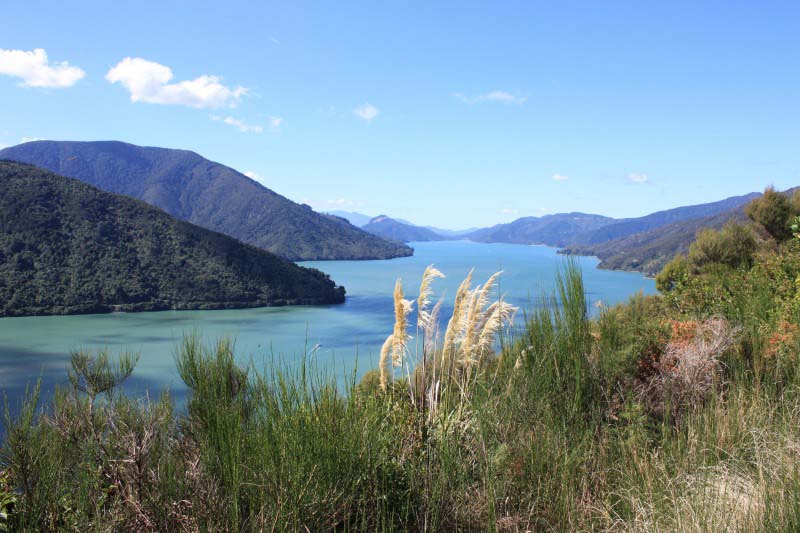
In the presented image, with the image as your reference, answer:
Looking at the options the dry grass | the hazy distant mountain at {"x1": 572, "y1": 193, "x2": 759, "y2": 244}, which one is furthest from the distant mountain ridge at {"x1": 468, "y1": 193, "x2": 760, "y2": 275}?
the dry grass

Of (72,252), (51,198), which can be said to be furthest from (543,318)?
(51,198)

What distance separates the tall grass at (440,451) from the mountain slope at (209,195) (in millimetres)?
95546

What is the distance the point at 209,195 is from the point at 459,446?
14008cm

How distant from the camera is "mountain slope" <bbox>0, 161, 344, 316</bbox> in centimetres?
4512

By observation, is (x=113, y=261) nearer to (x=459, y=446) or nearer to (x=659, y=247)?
(x=459, y=446)

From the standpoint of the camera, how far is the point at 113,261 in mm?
48469

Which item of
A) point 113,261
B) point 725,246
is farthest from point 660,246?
point 113,261

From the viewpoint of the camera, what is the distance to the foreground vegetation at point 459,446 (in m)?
1.65

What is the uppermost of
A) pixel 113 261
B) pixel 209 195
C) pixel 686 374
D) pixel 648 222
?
pixel 209 195

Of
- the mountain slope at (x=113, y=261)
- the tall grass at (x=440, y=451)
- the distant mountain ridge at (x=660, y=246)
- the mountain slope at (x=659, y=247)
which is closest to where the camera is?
the tall grass at (x=440, y=451)

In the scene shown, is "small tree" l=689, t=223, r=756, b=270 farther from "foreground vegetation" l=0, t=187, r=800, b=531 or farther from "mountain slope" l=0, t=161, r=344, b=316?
"mountain slope" l=0, t=161, r=344, b=316

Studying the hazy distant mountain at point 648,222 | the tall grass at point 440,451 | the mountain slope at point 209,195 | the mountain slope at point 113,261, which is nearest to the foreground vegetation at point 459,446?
the tall grass at point 440,451

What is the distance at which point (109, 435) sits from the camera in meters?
2.02

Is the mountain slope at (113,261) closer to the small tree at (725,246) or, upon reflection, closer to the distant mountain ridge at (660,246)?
the distant mountain ridge at (660,246)
